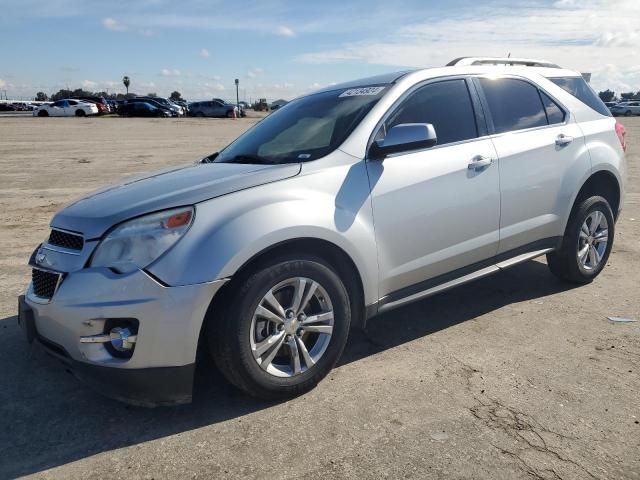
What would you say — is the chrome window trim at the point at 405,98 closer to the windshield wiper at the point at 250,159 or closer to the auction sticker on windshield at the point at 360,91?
the auction sticker on windshield at the point at 360,91

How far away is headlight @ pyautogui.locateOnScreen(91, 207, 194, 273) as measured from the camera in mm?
2783

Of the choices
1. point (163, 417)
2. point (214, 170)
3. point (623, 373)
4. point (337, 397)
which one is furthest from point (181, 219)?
point (623, 373)

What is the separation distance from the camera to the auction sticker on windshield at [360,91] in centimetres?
382

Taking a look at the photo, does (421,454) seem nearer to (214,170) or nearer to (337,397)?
(337,397)

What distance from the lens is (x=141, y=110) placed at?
152ft

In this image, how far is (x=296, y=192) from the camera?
10.3 ft

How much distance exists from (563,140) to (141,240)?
3412mm

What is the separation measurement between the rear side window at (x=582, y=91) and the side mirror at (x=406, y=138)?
2093 millimetres

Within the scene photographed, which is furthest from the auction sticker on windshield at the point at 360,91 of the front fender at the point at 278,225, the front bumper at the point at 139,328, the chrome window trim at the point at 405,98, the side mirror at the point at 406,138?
the front bumper at the point at 139,328

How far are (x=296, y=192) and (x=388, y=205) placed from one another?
634 millimetres

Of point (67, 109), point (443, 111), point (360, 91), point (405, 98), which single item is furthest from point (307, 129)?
point (67, 109)

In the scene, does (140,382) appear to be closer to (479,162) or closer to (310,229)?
(310,229)

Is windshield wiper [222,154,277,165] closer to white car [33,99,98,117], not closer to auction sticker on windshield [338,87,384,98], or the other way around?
auction sticker on windshield [338,87,384,98]

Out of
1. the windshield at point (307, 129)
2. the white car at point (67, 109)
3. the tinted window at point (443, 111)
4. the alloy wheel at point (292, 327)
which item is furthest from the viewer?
the white car at point (67, 109)
